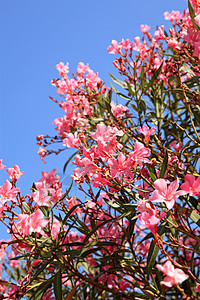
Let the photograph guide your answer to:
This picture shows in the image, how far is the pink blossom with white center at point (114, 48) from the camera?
175cm

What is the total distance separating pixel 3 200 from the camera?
119 centimetres

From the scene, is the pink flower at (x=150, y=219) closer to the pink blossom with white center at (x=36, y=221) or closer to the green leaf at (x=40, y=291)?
the pink blossom with white center at (x=36, y=221)

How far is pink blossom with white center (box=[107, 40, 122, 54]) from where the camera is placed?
5.74 feet

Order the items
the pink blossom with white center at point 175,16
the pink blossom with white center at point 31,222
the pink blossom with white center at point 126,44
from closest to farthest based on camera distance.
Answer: the pink blossom with white center at point 31,222 → the pink blossom with white center at point 126,44 → the pink blossom with white center at point 175,16

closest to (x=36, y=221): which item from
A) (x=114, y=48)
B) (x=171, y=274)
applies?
(x=171, y=274)

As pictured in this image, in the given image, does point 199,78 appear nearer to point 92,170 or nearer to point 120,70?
point 120,70

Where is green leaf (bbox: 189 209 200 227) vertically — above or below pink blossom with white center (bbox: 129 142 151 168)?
below

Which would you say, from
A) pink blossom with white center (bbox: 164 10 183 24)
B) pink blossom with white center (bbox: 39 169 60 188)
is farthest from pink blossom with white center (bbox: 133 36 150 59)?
pink blossom with white center (bbox: 39 169 60 188)

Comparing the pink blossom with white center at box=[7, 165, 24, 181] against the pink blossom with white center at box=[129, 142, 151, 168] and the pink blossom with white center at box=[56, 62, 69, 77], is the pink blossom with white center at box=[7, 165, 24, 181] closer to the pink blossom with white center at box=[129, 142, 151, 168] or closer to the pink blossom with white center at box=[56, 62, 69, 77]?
the pink blossom with white center at box=[129, 142, 151, 168]

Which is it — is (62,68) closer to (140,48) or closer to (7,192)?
(140,48)

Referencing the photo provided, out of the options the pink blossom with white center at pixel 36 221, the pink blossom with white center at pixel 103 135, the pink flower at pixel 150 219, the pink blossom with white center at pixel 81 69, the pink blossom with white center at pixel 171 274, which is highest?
the pink blossom with white center at pixel 81 69

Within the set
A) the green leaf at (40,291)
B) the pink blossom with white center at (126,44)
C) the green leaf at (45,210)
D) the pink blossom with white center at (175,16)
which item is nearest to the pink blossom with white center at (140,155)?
the green leaf at (45,210)

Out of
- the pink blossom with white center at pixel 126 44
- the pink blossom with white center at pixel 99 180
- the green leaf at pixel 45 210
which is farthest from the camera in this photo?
the pink blossom with white center at pixel 126 44

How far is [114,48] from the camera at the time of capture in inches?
69.4
